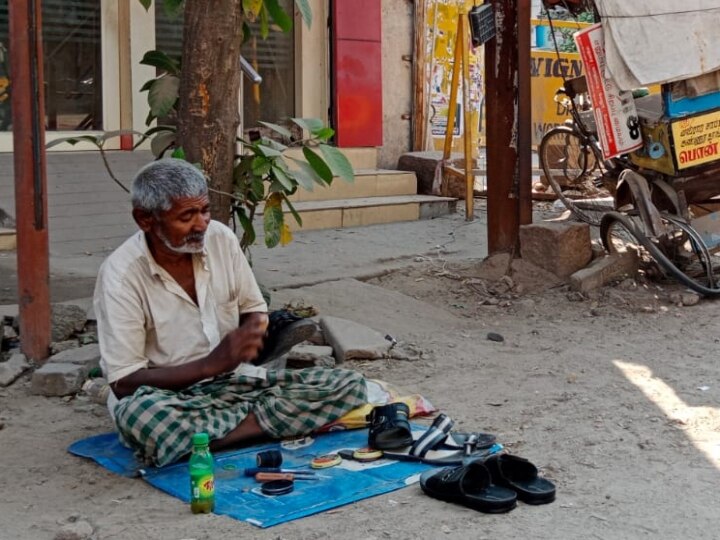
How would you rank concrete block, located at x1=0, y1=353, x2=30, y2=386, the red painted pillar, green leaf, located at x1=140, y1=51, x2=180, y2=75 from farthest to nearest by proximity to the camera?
the red painted pillar
green leaf, located at x1=140, y1=51, x2=180, y2=75
concrete block, located at x1=0, y1=353, x2=30, y2=386

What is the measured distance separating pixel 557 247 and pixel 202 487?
422 cm

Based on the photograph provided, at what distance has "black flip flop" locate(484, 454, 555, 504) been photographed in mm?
3402

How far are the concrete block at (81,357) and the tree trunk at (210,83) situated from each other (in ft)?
2.95

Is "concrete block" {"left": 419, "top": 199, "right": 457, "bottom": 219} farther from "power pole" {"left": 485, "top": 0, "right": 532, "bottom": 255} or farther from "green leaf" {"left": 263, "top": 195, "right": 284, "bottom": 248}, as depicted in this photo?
→ "green leaf" {"left": 263, "top": 195, "right": 284, "bottom": 248}

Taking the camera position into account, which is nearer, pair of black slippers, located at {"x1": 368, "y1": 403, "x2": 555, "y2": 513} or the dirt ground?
the dirt ground

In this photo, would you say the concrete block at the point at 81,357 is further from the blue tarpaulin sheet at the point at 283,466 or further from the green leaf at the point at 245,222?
the green leaf at the point at 245,222

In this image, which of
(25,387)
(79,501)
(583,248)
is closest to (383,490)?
(79,501)

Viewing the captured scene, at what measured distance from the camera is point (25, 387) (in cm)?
482

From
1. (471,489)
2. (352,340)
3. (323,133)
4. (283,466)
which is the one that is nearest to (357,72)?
(352,340)

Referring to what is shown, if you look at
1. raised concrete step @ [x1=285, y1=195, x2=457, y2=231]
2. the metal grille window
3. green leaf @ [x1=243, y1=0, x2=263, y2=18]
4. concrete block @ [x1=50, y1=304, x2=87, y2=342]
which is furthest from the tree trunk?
the metal grille window

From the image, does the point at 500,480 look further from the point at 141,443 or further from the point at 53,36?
the point at 53,36

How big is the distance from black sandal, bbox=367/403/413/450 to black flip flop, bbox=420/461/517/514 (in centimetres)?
41

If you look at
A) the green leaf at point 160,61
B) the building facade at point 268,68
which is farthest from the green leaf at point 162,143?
the building facade at point 268,68

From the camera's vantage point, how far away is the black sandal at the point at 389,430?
152 inches
